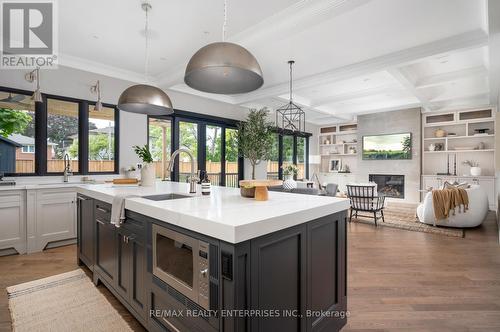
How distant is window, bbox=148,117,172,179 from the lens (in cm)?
519

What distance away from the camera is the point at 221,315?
119 cm

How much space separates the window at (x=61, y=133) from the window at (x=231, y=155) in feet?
10.9

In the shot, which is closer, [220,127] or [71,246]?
[71,246]

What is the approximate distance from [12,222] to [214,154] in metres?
3.85

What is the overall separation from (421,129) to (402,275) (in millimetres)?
6641

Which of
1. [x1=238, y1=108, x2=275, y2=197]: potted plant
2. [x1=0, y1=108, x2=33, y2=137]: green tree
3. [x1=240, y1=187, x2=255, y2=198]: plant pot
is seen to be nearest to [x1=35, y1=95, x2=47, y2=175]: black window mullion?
[x1=0, y1=108, x2=33, y2=137]: green tree

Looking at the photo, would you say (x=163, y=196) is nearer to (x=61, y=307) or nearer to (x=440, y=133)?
(x=61, y=307)

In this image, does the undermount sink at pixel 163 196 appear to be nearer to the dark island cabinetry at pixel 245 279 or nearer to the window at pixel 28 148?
the dark island cabinetry at pixel 245 279

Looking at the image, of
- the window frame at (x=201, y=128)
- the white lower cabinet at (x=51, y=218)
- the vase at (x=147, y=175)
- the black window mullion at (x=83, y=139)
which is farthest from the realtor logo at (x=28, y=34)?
the vase at (x=147, y=175)

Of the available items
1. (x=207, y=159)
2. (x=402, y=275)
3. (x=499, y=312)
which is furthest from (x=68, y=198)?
(x=499, y=312)

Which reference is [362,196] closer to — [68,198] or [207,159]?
[207,159]

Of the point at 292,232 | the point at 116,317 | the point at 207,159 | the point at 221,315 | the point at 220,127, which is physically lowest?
the point at 116,317

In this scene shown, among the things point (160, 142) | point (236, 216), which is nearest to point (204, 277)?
point (236, 216)

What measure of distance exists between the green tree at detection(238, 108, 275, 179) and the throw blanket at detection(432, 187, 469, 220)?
145 inches
